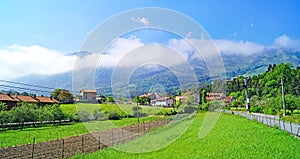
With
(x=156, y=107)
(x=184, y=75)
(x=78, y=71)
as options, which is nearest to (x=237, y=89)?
(x=156, y=107)

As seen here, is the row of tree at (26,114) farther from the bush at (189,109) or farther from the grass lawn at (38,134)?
the bush at (189,109)

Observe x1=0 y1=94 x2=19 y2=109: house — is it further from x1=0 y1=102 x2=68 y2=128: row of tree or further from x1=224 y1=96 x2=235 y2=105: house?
x1=224 y1=96 x2=235 y2=105: house

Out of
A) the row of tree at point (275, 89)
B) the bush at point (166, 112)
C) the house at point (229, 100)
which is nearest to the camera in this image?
the row of tree at point (275, 89)

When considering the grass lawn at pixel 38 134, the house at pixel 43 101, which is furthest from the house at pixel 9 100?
the grass lawn at pixel 38 134

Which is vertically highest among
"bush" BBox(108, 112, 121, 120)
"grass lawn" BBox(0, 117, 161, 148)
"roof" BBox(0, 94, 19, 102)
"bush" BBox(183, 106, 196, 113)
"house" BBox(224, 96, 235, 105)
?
"roof" BBox(0, 94, 19, 102)

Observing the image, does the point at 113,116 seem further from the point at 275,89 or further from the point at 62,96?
the point at 275,89

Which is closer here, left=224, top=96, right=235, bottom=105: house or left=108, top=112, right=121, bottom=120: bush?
left=108, top=112, right=121, bottom=120: bush

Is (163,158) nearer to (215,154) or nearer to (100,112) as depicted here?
(215,154)

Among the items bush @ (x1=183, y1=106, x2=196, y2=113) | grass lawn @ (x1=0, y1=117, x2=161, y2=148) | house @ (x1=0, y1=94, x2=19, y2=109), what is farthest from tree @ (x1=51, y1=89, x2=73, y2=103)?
grass lawn @ (x1=0, y1=117, x2=161, y2=148)

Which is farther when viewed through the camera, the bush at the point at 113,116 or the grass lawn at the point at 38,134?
the bush at the point at 113,116

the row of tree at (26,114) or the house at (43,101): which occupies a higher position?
the house at (43,101)

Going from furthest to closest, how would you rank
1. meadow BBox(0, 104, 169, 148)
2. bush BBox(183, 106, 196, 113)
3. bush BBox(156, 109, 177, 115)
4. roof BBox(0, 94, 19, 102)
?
bush BBox(183, 106, 196, 113) → bush BBox(156, 109, 177, 115) → roof BBox(0, 94, 19, 102) → meadow BBox(0, 104, 169, 148)

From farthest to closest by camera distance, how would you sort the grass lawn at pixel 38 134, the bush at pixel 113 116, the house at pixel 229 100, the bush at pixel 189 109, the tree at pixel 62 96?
the house at pixel 229 100, the tree at pixel 62 96, the bush at pixel 189 109, the bush at pixel 113 116, the grass lawn at pixel 38 134

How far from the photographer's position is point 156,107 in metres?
Answer: 56.1
